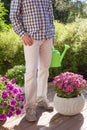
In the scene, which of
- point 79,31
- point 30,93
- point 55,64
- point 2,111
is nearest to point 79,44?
point 79,31

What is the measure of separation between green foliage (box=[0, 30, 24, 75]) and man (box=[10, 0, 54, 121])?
6.30 feet

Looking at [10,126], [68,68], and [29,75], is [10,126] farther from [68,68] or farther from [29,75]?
[68,68]

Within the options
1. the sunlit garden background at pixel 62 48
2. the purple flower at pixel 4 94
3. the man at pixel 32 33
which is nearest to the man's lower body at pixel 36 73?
the man at pixel 32 33

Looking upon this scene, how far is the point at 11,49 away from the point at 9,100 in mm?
2404

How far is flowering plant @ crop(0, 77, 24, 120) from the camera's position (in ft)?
10.8

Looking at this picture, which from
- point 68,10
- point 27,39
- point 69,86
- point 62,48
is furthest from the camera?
point 68,10

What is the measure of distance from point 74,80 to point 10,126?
2.90 feet

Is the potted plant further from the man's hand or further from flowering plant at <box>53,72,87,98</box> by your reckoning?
the man's hand

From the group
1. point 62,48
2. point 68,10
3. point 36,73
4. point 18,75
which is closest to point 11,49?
point 18,75

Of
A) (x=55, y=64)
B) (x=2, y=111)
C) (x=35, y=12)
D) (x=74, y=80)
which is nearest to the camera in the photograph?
(x=2, y=111)

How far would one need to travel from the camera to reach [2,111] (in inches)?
130

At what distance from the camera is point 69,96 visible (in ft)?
12.5

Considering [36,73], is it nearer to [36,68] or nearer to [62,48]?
[36,68]

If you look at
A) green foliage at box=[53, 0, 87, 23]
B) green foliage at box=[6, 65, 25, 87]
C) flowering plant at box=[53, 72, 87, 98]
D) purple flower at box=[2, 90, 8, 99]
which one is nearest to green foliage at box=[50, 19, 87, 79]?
green foliage at box=[6, 65, 25, 87]
